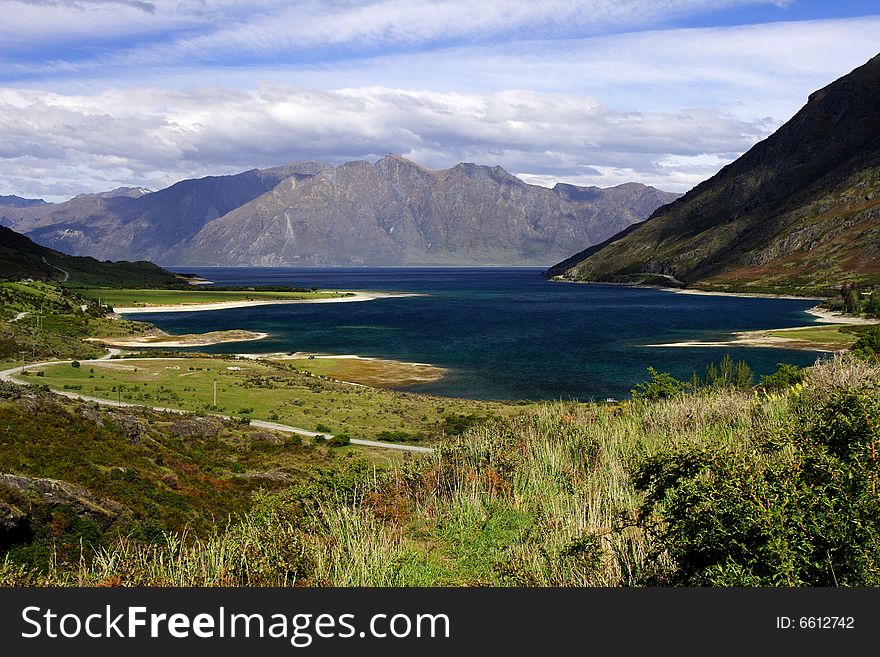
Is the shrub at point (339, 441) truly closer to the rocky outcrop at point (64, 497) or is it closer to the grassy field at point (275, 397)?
the grassy field at point (275, 397)

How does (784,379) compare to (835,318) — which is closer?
(784,379)

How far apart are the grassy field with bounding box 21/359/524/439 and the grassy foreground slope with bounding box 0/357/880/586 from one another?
33154mm

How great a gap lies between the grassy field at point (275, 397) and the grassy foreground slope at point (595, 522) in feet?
109

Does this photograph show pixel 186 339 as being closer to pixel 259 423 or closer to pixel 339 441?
pixel 259 423

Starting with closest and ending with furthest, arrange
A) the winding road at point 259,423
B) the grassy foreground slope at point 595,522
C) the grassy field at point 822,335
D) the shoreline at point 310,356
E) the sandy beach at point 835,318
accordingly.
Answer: the grassy foreground slope at point 595,522
the winding road at point 259,423
the shoreline at point 310,356
the grassy field at point 822,335
the sandy beach at point 835,318

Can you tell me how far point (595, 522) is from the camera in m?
20.2

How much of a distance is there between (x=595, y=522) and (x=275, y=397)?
61.3 m

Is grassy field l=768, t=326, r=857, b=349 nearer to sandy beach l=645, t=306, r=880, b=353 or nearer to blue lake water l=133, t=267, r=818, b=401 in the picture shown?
sandy beach l=645, t=306, r=880, b=353

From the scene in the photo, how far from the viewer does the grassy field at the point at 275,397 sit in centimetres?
6662

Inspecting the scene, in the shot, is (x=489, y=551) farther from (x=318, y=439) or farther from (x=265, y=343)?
(x=265, y=343)

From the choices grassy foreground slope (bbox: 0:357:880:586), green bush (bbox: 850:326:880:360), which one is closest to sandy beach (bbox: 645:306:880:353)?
green bush (bbox: 850:326:880:360)

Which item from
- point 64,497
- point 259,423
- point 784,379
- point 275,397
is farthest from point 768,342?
point 64,497

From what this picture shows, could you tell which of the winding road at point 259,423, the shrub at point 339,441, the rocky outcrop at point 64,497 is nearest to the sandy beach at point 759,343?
the winding road at point 259,423

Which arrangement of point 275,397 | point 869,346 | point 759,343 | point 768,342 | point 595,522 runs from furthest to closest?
point 768,342
point 759,343
point 275,397
point 869,346
point 595,522
